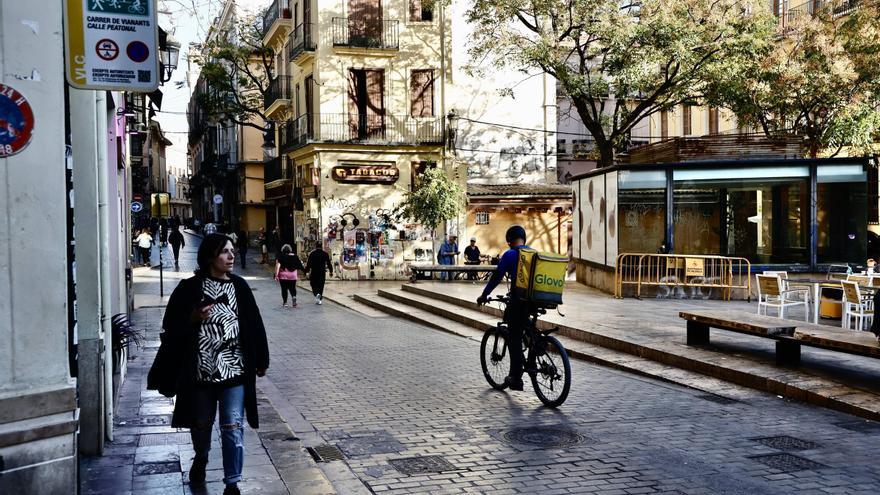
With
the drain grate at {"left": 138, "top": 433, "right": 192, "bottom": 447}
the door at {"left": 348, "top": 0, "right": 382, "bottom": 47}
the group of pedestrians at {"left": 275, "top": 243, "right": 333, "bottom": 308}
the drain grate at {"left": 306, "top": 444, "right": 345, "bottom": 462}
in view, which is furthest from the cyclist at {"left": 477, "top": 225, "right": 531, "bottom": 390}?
the door at {"left": 348, "top": 0, "right": 382, "bottom": 47}

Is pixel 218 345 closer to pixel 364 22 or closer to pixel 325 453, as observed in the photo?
pixel 325 453

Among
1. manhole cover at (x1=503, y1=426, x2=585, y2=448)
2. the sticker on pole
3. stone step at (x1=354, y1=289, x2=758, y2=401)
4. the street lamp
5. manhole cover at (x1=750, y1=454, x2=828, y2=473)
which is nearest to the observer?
the sticker on pole

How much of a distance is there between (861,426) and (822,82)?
65.2 feet

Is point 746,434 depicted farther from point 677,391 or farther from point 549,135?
point 549,135

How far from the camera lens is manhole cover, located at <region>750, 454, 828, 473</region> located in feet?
20.8

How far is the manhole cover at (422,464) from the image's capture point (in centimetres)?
636

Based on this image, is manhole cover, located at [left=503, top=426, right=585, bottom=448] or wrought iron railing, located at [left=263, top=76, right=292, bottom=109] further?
wrought iron railing, located at [left=263, top=76, right=292, bottom=109]

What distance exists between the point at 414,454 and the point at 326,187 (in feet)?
80.7

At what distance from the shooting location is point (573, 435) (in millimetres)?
7418

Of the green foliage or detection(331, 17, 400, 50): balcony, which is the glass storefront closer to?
the green foliage

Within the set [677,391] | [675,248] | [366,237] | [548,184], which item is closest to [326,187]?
[366,237]

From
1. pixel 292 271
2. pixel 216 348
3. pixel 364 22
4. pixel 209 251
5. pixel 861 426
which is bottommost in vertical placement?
pixel 861 426

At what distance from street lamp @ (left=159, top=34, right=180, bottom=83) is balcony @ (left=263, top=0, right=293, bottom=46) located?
22163 mm

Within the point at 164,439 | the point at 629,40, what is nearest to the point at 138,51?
the point at 164,439
